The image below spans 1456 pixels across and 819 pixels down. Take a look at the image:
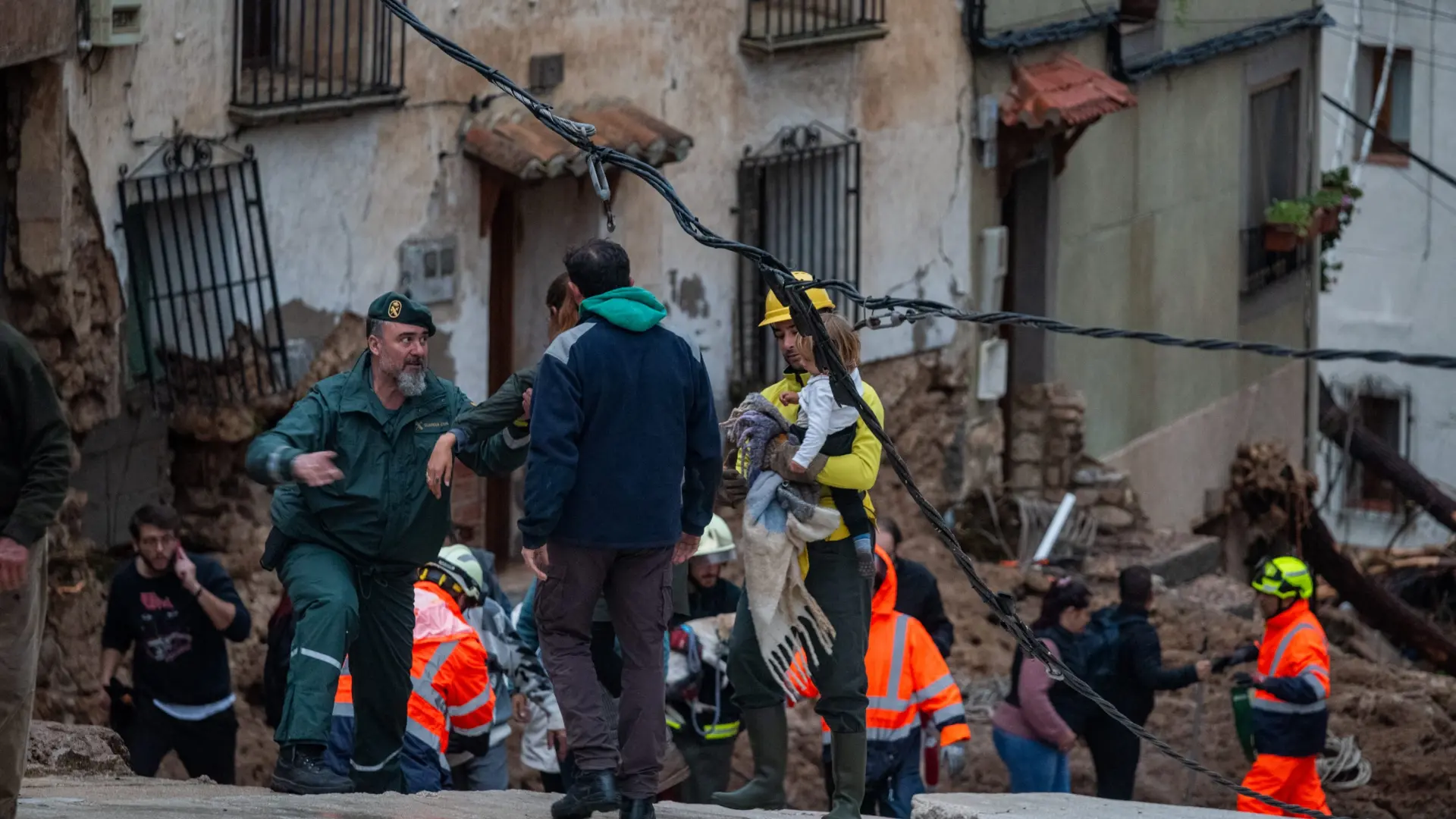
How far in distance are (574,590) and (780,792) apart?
1760 millimetres

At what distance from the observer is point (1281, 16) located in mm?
21250

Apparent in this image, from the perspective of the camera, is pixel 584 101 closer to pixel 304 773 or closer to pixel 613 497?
pixel 304 773

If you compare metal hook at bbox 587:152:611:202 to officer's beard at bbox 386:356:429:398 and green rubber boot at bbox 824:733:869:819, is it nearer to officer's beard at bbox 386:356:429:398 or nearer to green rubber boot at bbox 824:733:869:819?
officer's beard at bbox 386:356:429:398

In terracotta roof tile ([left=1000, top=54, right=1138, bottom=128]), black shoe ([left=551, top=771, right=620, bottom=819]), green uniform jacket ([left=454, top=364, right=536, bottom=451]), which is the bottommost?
black shoe ([left=551, top=771, right=620, bottom=819])

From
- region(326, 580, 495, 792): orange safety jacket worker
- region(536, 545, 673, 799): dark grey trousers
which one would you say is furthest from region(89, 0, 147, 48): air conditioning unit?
region(536, 545, 673, 799): dark grey trousers

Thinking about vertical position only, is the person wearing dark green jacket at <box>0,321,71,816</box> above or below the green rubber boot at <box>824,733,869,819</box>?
above

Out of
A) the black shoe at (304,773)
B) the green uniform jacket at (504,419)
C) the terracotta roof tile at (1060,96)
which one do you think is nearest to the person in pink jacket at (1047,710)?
the green uniform jacket at (504,419)

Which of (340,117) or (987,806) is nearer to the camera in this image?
(987,806)

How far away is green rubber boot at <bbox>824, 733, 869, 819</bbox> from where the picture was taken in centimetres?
777

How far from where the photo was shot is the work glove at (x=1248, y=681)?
10.6m

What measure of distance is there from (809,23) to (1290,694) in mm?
6788

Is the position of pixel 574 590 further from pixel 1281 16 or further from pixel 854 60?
pixel 1281 16

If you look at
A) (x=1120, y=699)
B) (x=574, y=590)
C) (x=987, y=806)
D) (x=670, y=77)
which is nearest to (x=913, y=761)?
(x=1120, y=699)

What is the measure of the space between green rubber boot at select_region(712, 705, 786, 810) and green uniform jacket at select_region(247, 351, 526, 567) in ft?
4.80
